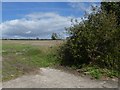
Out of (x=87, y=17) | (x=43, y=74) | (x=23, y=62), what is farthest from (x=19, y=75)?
(x=87, y=17)

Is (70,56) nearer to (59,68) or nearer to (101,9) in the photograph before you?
(59,68)

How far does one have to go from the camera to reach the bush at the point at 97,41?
11.6 m

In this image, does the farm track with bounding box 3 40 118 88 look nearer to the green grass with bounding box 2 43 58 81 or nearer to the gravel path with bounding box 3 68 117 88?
the gravel path with bounding box 3 68 117 88

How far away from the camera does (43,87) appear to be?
8727mm

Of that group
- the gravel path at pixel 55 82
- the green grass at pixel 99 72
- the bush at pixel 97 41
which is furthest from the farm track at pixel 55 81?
the bush at pixel 97 41

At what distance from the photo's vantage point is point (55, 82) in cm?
938

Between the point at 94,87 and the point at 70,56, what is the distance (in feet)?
12.0

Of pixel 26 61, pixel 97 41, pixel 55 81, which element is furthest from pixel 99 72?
pixel 26 61

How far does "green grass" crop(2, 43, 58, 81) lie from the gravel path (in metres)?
0.50

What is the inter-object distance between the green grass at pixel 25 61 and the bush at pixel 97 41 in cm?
127

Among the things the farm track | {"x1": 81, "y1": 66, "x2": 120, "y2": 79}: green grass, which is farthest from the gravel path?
{"x1": 81, "y1": 66, "x2": 120, "y2": 79}: green grass

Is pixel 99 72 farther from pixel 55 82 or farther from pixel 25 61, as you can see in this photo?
pixel 25 61

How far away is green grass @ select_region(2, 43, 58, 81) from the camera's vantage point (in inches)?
403

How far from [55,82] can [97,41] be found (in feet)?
10.3
